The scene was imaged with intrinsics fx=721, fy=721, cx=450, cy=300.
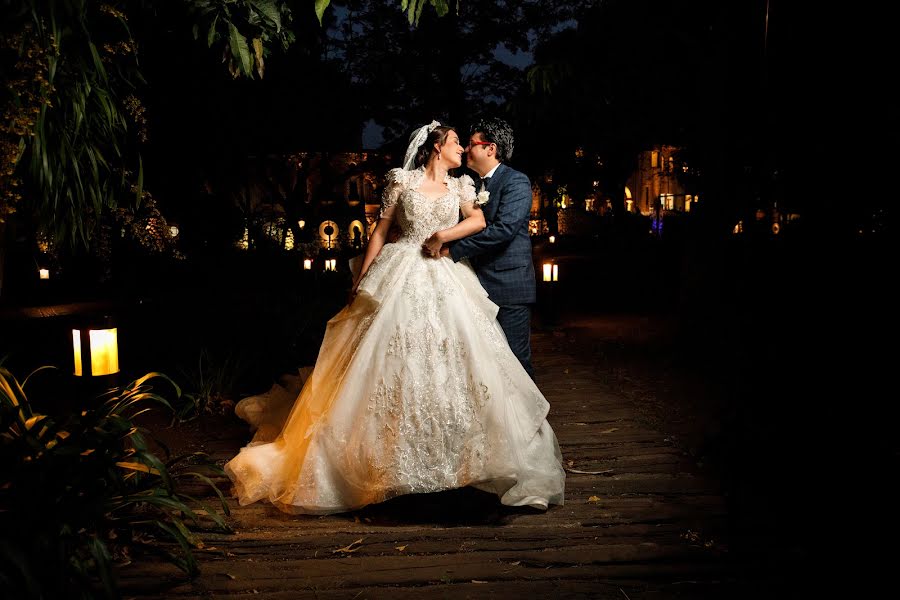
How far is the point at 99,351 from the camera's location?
4.09m

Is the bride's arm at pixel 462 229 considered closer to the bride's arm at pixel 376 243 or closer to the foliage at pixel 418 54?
the bride's arm at pixel 376 243

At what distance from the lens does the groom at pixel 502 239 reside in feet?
14.1

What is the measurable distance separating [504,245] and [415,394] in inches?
47.7

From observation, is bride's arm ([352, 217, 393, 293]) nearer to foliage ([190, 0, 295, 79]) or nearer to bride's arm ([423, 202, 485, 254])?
bride's arm ([423, 202, 485, 254])

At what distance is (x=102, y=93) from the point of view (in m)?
3.78

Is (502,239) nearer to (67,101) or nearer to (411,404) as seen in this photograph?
(411,404)

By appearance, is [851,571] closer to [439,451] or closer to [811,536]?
[811,536]

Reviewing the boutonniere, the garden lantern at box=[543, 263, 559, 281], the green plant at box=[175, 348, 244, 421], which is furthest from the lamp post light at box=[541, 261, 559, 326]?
the boutonniere

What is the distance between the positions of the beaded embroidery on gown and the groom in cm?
22

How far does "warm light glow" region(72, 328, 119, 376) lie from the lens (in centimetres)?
407

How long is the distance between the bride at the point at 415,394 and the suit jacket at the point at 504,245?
135mm

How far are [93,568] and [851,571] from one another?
3358 mm

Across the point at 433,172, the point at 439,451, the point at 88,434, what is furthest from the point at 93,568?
the point at 433,172

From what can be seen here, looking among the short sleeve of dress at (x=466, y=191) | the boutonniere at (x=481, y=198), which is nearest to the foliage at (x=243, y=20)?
the short sleeve of dress at (x=466, y=191)
